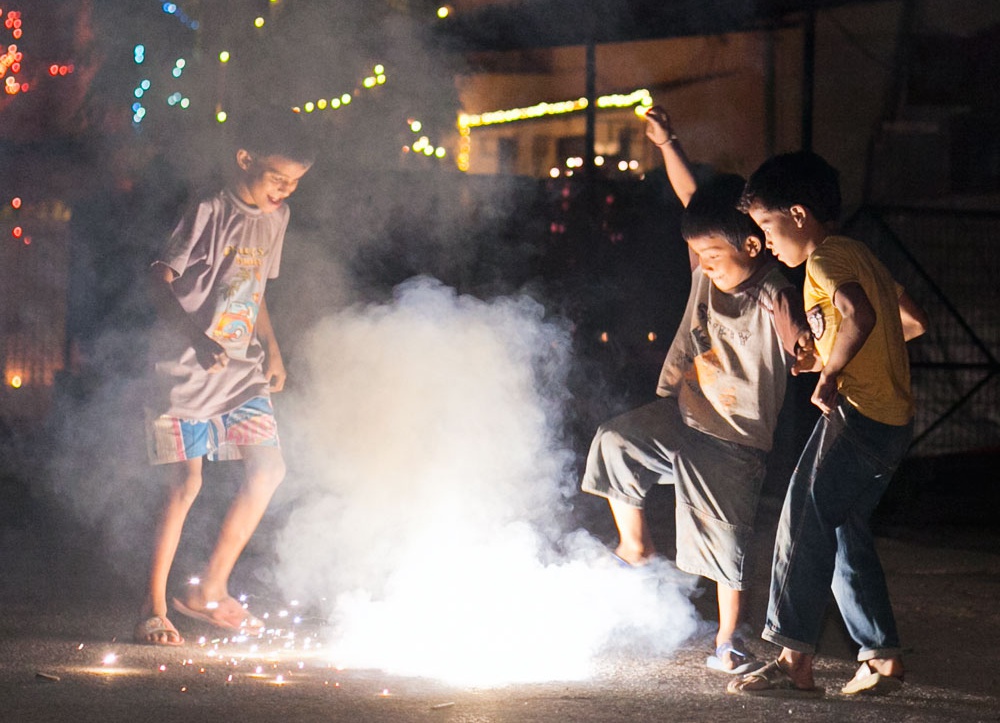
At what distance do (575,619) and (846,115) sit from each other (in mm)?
9051

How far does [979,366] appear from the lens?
32.0 feet

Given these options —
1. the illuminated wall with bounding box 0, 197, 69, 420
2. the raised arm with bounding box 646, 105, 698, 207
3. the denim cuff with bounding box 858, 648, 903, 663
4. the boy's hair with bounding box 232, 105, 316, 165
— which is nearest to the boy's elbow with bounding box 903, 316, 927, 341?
the raised arm with bounding box 646, 105, 698, 207

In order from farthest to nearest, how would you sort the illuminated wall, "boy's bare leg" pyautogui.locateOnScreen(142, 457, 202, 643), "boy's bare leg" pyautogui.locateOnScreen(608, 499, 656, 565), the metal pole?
the illuminated wall < the metal pole < "boy's bare leg" pyautogui.locateOnScreen(142, 457, 202, 643) < "boy's bare leg" pyautogui.locateOnScreen(608, 499, 656, 565)

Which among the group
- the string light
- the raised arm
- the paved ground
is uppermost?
the string light

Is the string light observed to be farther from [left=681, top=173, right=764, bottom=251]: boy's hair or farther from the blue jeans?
the blue jeans

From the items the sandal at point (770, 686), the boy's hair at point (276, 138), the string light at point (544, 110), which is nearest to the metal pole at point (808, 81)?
the string light at point (544, 110)

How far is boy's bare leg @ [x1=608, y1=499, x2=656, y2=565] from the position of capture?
13.4 ft

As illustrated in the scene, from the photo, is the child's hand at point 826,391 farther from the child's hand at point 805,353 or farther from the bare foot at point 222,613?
the bare foot at point 222,613

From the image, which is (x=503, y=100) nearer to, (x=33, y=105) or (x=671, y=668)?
(x=33, y=105)

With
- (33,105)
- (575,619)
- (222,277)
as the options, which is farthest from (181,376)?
(33,105)

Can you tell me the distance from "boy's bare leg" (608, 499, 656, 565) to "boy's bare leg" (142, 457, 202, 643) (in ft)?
4.66

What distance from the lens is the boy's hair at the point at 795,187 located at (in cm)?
376

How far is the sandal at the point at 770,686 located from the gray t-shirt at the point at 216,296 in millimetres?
1917

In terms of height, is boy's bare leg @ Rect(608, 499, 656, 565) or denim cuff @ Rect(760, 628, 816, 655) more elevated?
boy's bare leg @ Rect(608, 499, 656, 565)
